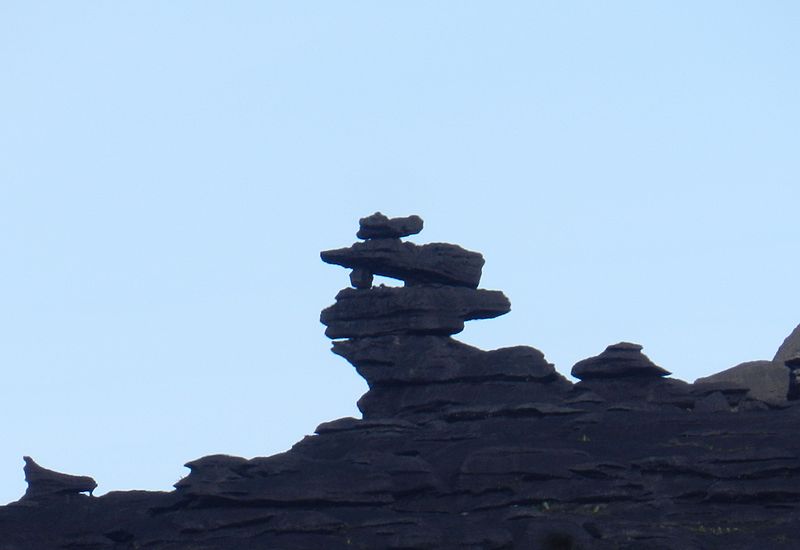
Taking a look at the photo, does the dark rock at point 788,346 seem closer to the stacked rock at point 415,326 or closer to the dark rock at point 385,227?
the stacked rock at point 415,326

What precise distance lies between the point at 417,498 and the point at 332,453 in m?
7.86

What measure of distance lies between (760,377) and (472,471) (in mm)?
29992

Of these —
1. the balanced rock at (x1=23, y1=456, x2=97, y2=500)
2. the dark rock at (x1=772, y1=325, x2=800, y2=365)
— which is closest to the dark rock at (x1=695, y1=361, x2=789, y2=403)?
the dark rock at (x1=772, y1=325, x2=800, y2=365)

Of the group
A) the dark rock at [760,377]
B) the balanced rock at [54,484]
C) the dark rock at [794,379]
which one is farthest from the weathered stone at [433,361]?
the balanced rock at [54,484]

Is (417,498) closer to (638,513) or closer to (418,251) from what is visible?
(638,513)

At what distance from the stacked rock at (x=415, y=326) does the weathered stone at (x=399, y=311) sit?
51mm

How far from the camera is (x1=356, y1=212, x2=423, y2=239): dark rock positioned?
87.5m

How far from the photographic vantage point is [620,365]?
8250cm

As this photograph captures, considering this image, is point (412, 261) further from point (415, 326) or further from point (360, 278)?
point (415, 326)

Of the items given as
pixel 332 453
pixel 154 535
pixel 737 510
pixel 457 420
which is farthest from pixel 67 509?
pixel 737 510

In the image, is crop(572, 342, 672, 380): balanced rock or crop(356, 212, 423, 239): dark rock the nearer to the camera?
crop(572, 342, 672, 380): balanced rock

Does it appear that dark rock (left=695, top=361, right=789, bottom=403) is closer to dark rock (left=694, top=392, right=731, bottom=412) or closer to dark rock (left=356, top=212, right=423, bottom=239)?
dark rock (left=694, top=392, right=731, bottom=412)

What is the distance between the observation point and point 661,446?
72188 mm

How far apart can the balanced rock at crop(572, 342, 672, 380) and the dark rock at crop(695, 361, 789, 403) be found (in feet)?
43.1
